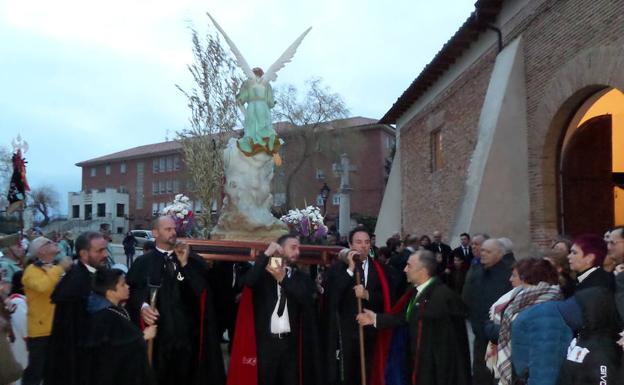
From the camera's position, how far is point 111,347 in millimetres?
4191

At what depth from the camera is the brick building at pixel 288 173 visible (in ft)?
132

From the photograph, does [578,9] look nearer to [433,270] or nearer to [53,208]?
[433,270]

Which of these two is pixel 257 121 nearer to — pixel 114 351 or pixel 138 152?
pixel 114 351

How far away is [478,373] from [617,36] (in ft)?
19.1

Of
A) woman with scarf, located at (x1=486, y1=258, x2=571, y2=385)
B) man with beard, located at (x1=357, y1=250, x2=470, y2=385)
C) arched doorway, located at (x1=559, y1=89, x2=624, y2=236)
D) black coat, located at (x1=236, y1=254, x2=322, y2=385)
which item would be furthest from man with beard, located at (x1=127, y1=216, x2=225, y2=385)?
arched doorway, located at (x1=559, y1=89, x2=624, y2=236)

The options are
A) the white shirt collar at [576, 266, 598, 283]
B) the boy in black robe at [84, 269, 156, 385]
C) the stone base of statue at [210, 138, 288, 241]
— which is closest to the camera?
the boy in black robe at [84, 269, 156, 385]

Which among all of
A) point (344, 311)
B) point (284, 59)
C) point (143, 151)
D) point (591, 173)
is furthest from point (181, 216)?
point (143, 151)

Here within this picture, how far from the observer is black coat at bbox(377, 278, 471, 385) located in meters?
5.20

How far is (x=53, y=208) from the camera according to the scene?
8538cm

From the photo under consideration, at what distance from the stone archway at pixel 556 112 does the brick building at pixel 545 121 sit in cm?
2

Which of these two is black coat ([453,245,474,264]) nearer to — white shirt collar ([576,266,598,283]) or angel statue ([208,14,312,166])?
angel statue ([208,14,312,166])

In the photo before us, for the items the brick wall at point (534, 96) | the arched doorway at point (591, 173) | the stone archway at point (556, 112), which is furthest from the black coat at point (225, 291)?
the arched doorway at point (591, 173)

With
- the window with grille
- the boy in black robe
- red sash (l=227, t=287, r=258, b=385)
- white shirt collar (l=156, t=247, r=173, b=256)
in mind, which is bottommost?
red sash (l=227, t=287, r=258, b=385)

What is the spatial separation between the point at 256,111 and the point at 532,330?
5.88m
